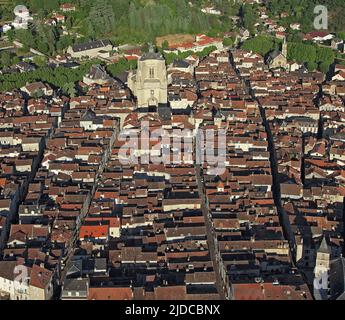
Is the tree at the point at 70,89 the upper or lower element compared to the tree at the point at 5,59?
lower

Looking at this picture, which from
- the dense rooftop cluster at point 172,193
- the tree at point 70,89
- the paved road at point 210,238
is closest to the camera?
the dense rooftop cluster at point 172,193

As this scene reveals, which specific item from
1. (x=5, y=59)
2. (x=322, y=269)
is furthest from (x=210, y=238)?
(x=5, y=59)

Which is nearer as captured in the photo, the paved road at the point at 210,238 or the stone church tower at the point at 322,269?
the stone church tower at the point at 322,269

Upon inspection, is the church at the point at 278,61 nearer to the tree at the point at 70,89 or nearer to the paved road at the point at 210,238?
the tree at the point at 70,89

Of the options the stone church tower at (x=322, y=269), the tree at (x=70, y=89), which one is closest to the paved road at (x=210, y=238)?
the stone church tower at (x=322, y=269)

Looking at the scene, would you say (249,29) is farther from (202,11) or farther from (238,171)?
(238,171)

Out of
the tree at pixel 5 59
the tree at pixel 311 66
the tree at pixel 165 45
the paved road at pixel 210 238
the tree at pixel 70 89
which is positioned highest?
the tree at pixel 165 45
